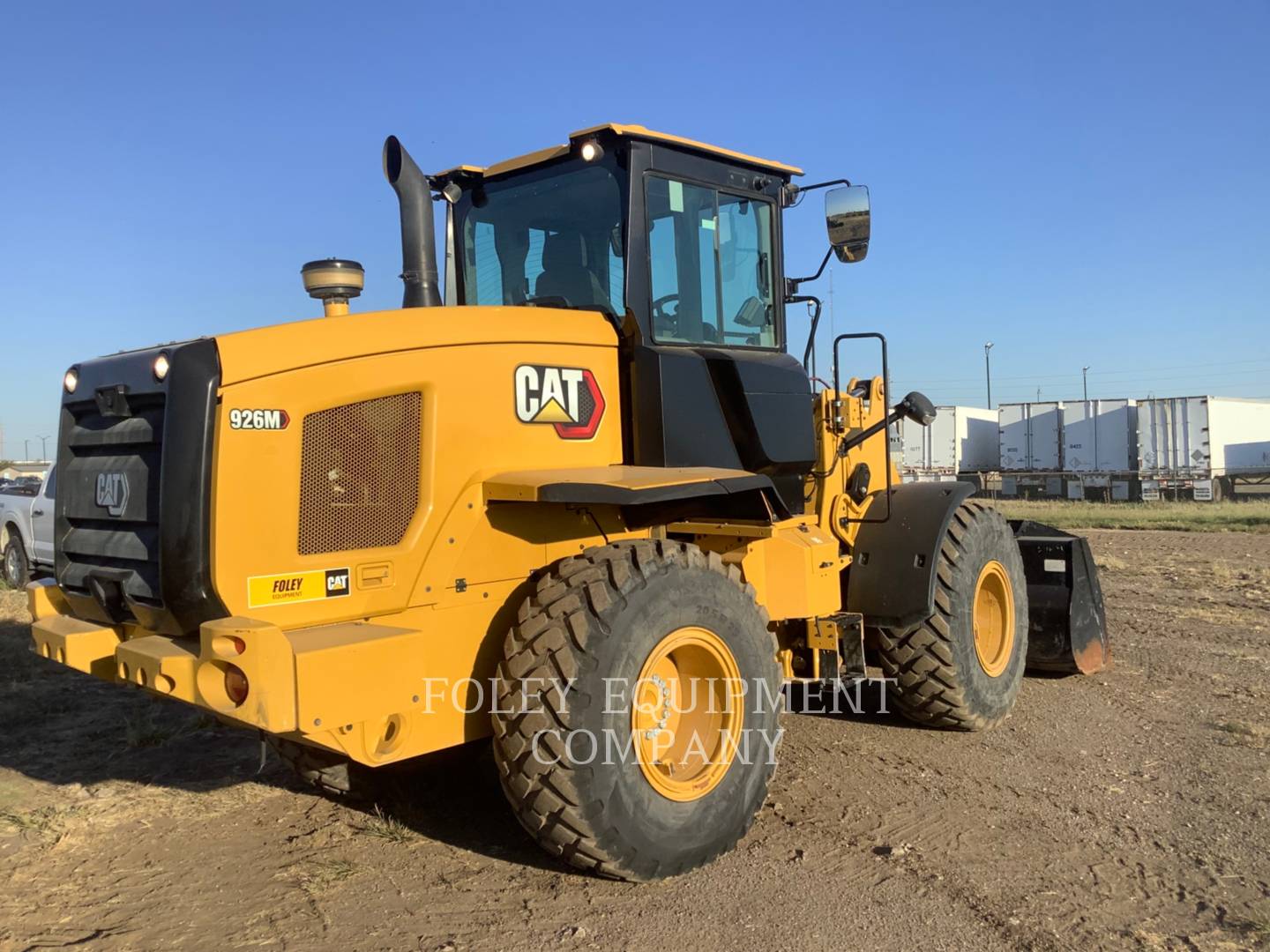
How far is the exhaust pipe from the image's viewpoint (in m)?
4.43

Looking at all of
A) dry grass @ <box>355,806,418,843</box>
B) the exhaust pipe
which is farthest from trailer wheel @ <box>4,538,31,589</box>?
the exhaust pipe

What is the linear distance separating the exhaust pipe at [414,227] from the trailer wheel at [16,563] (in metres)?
11.8

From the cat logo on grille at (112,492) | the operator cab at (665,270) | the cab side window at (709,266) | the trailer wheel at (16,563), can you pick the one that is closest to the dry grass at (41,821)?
the cat logo on grille at (112,492)

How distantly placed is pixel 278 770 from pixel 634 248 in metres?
3.38

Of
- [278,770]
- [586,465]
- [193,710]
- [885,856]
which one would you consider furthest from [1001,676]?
[193,710]

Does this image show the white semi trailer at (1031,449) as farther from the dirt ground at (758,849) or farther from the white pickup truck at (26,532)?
the white pickup truck at (26,532)

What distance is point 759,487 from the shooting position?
15.1 feet

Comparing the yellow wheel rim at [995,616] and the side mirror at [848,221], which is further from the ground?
the side mirror at [848,221]

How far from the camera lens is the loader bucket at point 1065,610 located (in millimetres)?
6953

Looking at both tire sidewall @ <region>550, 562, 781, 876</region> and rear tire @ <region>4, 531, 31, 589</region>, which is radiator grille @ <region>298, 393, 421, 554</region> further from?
rear tire @ <region>4, 531, 31, 589</region>

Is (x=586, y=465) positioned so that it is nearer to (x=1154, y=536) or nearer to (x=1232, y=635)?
(x=1232, y=635)

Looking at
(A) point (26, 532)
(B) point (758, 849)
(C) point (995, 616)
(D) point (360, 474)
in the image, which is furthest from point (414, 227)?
(A) point (26, 532)

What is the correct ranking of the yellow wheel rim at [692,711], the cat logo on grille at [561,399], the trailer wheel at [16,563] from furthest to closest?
the trailer wheel at [16,563]
the cat logo on grille at [561,399]
the yellow wheel rim at [692,711]

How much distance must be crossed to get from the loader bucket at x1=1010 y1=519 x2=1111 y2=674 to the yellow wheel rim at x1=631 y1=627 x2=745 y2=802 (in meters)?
3.70
